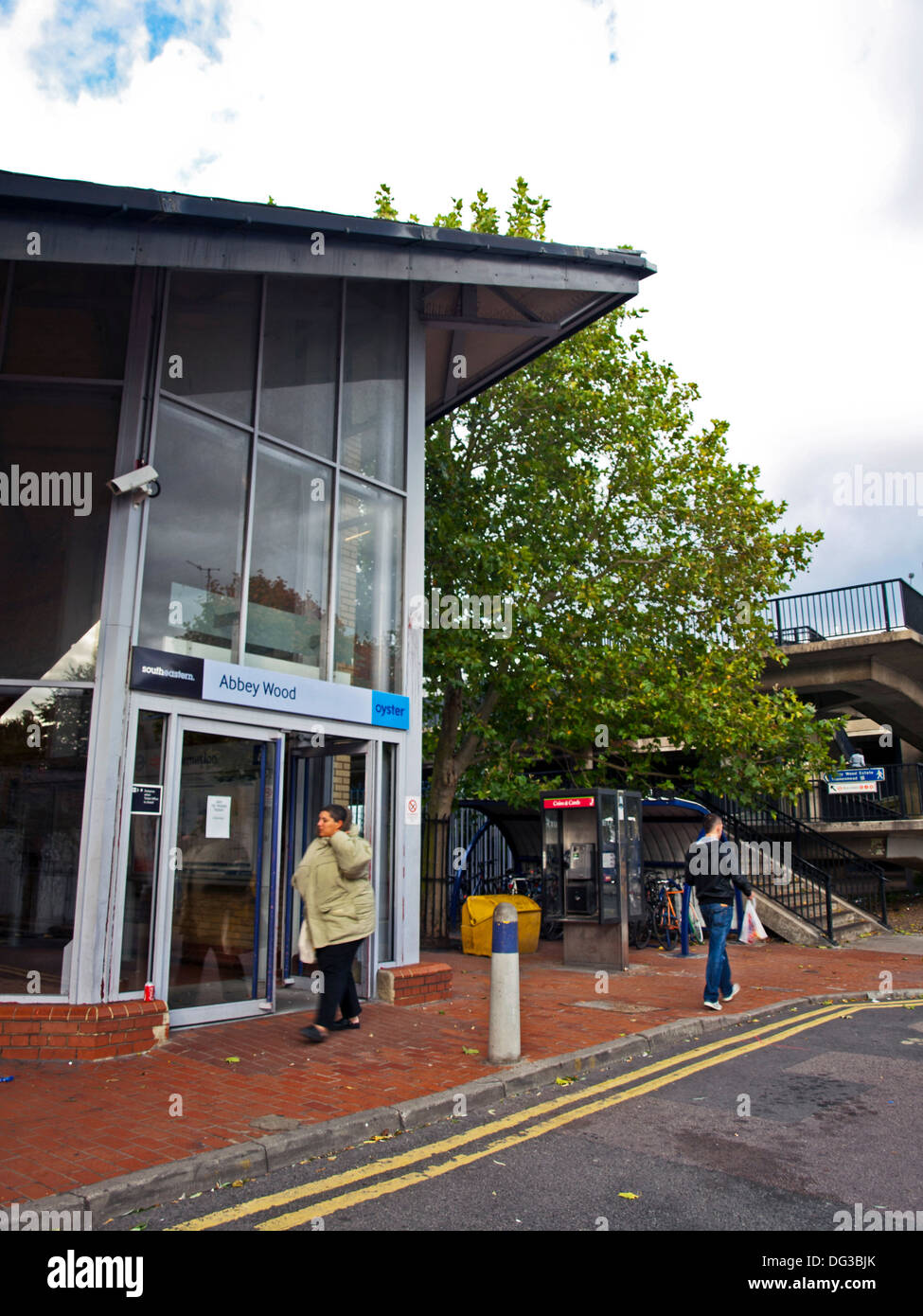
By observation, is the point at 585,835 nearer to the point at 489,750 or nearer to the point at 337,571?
the point at 489,750

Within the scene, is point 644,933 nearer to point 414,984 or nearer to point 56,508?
point 414,984

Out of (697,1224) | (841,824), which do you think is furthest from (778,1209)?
(841,824)

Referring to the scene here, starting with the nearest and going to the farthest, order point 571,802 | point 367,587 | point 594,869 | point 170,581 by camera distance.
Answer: point 170,581 → point 367,587 → point 594,869 → point 571,802

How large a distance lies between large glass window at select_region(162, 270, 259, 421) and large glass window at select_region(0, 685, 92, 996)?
2.86 meters

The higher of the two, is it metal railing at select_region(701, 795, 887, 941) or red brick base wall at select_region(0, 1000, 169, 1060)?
metal railing at select_region(701, 795, 887, 941)

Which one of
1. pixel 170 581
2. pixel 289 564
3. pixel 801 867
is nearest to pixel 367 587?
pixel 289 564

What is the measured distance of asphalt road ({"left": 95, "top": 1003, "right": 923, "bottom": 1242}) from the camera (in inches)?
154

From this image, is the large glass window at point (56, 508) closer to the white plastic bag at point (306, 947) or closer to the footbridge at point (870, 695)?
the white plastic bag at point (306, 947)

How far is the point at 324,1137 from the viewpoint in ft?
15.9

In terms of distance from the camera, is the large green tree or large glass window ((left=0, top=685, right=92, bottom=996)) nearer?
large glass window ((left=0, top=685, right=92, bottom=996))

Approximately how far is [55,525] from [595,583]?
8363mm

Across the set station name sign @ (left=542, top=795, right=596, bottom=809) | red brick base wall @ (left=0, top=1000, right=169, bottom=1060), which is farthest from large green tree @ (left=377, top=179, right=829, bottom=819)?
red brick base wall @ (left=0, top=1000, right=169, bottom=1060)

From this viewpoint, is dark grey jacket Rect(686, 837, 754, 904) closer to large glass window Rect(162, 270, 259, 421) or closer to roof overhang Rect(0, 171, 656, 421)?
roof overhang Rect(0, 171, 656, 421)

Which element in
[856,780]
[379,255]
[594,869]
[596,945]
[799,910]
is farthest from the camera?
[856,780]
